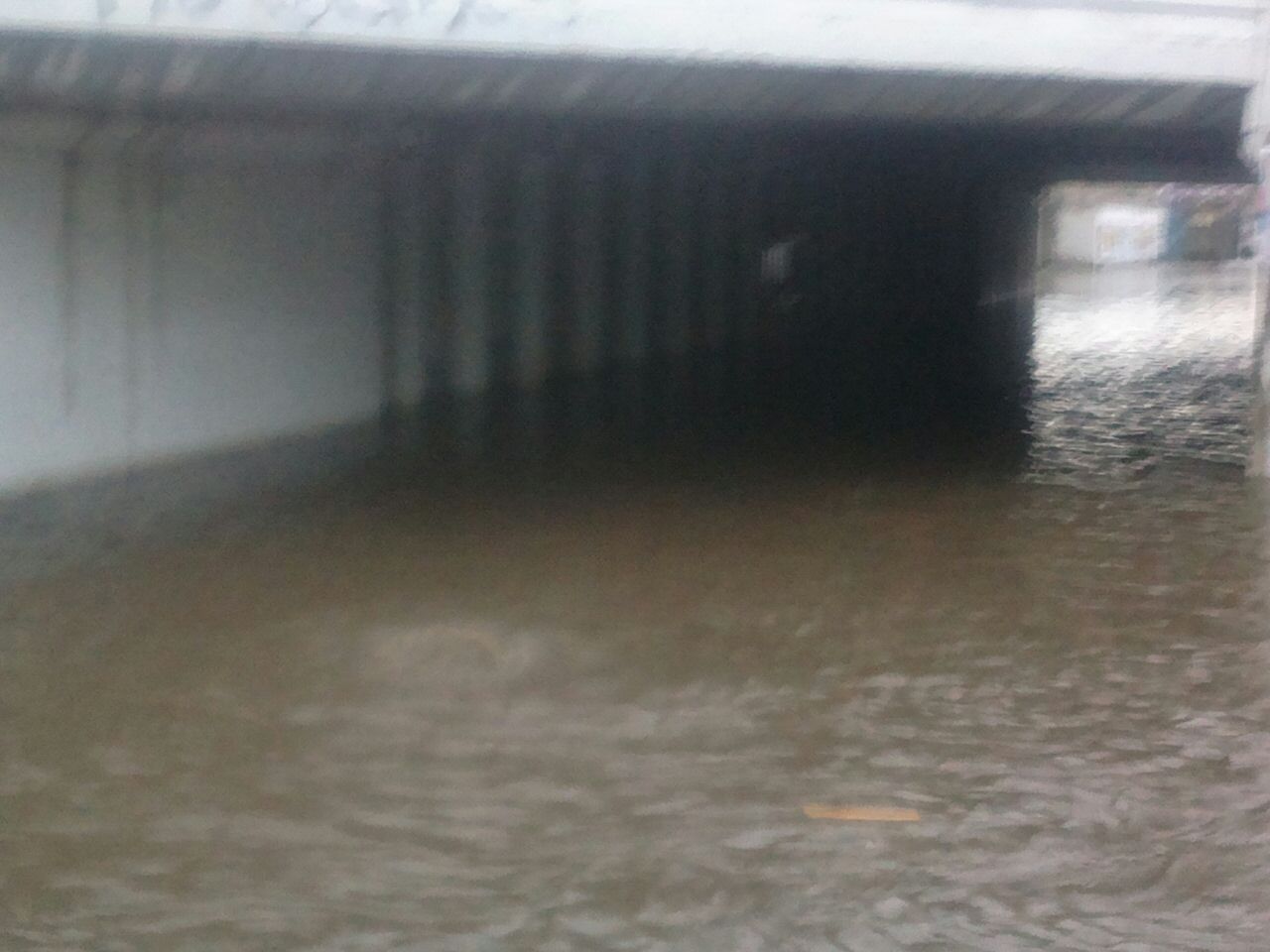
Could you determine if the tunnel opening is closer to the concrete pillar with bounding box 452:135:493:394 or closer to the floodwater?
the floodwater

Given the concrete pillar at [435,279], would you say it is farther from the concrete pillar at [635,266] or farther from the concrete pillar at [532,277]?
the concrete pillar at [635,266]

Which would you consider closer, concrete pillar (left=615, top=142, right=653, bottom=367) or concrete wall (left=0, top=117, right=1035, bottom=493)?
concrete wall (left=0, top=117, right=1035, bottom=493)

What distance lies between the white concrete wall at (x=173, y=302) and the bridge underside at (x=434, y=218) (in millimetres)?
22

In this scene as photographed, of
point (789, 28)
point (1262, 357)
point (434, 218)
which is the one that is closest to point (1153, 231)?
point (434, 218)

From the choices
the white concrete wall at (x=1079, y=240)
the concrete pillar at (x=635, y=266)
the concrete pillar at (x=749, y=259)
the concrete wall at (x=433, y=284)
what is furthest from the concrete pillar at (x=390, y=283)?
the white concrete wall at (x=1079, y=240)

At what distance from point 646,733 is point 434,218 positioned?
1027 cm

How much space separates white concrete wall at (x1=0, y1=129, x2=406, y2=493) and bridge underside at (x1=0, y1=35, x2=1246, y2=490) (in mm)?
22

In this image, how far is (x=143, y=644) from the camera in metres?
6.72

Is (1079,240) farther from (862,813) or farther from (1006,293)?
(862,813)

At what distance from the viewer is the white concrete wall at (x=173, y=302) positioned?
974 centimetres

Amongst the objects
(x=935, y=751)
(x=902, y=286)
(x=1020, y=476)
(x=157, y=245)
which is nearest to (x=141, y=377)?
(x=157, y=245)

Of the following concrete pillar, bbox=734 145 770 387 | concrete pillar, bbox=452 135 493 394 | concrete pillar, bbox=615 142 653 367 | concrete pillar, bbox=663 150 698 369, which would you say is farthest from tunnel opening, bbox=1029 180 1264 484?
concrete pillar, bbox=452 135 493 394

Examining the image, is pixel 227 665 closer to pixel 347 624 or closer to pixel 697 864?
pixel 347 624

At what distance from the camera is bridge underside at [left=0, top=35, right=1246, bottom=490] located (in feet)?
29.0
